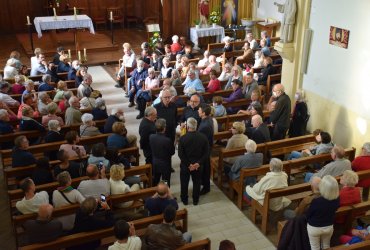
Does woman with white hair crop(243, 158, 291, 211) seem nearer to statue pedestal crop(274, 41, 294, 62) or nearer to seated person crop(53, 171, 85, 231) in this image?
seated person crop(53, 171, 85, 231)

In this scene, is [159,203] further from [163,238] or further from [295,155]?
[295,155]

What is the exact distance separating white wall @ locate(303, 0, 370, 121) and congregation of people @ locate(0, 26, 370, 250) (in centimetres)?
96

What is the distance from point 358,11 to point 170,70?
4561 millimetres

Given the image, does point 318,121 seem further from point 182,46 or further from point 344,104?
point 182,46

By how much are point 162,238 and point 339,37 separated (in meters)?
5.83

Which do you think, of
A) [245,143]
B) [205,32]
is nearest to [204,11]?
[205,32]

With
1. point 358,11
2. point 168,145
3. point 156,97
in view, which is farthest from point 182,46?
point 168,145

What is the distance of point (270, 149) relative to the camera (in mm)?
7797

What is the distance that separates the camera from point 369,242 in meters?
5.06

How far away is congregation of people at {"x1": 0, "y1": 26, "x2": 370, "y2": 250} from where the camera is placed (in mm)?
5129

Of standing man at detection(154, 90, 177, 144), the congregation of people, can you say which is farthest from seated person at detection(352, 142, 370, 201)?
standing man at detection(154, 90, 177, 144)

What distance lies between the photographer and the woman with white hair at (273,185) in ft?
20.2

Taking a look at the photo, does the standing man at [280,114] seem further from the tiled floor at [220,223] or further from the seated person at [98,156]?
the seated person at [98,156]

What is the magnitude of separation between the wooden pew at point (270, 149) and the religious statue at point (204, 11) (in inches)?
349
